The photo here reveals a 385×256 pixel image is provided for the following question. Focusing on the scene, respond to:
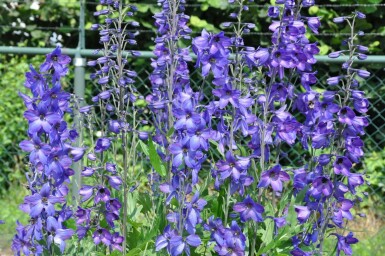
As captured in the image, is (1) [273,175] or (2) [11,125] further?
(2) [11,125]

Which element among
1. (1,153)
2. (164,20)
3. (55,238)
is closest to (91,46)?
(1,153)

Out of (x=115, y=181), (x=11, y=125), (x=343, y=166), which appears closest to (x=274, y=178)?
(x=343, y=166)

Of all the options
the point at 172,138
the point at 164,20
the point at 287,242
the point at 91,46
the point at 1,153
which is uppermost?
the point at 164,20

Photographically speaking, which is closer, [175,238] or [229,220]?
[175,238]

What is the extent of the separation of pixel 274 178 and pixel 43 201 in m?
0.84

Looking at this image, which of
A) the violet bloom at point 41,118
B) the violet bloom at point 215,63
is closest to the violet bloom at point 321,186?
the violet bloom at point 215,63

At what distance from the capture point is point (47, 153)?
2.83 metres

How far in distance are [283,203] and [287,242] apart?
165 millimetres

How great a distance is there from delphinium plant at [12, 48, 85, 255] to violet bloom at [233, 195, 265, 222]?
612 millimetres

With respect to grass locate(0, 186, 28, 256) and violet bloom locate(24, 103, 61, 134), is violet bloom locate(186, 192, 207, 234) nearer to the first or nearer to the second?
violet bloom locate(24, 103, 61, 134)

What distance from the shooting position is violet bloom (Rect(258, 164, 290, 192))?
9.50 feet

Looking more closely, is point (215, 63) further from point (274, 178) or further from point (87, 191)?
point (87, 191)

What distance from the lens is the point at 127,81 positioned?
10.2 feet

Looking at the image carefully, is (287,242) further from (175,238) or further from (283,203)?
(175,238)
